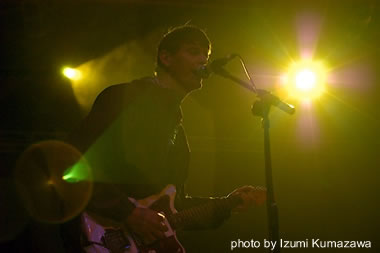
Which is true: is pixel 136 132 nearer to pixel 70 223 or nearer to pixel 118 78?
pixel 70 223

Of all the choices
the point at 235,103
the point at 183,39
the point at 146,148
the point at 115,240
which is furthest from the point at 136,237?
the point at 235,103

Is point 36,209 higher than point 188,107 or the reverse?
the reverse

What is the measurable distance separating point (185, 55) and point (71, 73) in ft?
8.04

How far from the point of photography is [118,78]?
470 centimetres

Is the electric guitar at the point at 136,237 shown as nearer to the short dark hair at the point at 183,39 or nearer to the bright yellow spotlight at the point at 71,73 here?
the short dark hair at the point at 183,39

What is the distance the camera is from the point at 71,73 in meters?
4.54

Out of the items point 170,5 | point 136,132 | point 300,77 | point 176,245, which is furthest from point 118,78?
point 176,245

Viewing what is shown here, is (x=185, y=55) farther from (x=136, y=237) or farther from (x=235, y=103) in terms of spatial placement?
(x=235, y=103)

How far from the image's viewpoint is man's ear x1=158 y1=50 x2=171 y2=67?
2533 mm

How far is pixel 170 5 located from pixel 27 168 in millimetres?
2089

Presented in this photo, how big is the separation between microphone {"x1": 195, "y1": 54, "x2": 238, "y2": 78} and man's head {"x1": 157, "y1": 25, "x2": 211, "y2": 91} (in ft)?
1.05

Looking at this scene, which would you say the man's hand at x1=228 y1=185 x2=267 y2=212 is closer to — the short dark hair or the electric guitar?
the electric guitar

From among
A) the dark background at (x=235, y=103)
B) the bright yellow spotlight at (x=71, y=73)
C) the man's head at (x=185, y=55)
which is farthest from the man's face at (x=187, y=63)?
the bright yellow spotlight at (x=71, y=73)

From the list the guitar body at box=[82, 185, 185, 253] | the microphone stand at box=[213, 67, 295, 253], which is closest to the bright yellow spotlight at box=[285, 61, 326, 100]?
the microphone stand at box=[213, 67, 295, 253]
